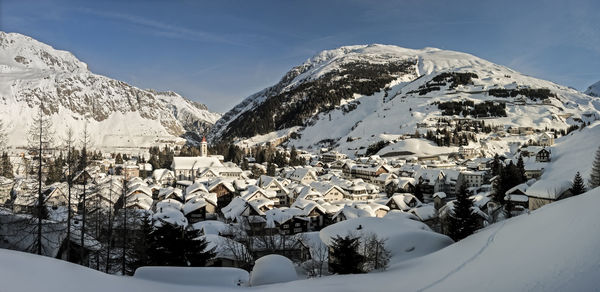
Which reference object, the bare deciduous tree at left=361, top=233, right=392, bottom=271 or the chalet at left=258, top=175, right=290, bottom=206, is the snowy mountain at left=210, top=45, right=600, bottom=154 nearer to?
the chalet at left=258, top=175, right=290, bottom=206

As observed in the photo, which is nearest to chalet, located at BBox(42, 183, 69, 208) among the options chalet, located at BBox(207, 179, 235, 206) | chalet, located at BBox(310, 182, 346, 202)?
chalet, located at BBox(207, 179, 235, 206)

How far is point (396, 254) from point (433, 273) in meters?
6.70

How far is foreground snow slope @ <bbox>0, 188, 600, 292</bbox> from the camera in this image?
3863mm

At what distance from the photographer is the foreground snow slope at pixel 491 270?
12.7 feet

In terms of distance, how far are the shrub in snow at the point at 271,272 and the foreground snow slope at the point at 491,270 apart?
24.1 inches

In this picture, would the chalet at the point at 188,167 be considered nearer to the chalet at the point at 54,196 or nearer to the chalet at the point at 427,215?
the chalet at the point at 54,196

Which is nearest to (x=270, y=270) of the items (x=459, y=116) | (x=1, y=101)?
(x=459, y=116)

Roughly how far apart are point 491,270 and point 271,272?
5.86m

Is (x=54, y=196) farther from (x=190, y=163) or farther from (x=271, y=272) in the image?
(x=190, y=163)

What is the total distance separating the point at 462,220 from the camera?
21.7m

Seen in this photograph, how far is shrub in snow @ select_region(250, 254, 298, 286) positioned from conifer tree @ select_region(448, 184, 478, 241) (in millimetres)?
16418

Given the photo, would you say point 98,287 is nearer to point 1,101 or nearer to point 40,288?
point 40,288

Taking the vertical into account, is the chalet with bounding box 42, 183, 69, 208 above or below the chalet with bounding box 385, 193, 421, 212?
above

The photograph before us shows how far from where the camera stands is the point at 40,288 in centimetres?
344
